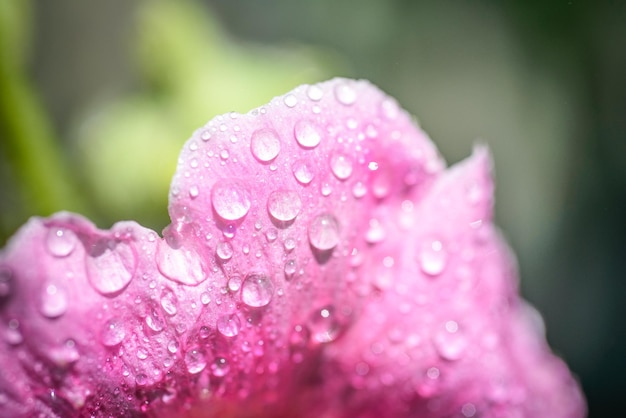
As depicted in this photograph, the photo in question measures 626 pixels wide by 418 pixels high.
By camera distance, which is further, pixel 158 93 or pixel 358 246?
pixel 158 93

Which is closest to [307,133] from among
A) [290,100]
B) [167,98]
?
[290,100]

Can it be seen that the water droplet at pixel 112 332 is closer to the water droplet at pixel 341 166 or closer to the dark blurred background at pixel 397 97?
the water droplet at pixel 341 166

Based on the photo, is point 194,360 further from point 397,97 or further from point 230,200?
point 397,97

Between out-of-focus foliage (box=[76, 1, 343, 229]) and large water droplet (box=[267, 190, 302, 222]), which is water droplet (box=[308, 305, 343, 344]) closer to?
large water droplet (box=[267, 190, 302, 222])

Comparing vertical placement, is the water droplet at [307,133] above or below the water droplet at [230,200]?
above

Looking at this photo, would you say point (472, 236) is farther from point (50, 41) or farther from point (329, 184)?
point (50, 41)

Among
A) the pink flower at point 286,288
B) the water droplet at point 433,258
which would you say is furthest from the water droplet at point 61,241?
the water droplet at point 433,258

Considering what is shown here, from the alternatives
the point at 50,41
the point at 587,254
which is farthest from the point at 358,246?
the point at 50,41
